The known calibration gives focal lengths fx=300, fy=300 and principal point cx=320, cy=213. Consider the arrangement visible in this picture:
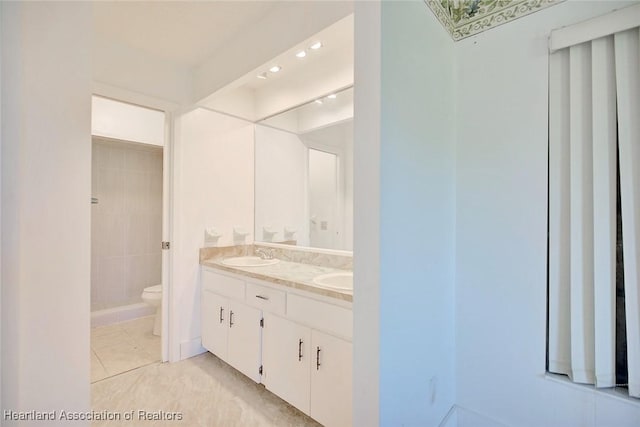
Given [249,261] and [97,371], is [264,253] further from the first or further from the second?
[97,371]

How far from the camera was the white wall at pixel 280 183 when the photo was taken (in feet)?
8.52

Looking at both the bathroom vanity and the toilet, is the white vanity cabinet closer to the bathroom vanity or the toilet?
the bathroom vanity

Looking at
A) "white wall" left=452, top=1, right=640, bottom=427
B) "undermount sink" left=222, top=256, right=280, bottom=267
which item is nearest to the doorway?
"undermount sink" left=222, top=256, right=280, bottom=267

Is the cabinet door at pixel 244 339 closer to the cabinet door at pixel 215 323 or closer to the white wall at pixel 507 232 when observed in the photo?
the cabinet door at pixel 215 323

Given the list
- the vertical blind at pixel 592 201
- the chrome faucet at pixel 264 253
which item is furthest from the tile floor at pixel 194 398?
the vertical blind at pixel 592 201

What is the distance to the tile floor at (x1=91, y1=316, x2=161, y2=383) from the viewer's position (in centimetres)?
234

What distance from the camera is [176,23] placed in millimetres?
1913

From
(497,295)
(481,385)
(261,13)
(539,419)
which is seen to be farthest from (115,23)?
(539,419)

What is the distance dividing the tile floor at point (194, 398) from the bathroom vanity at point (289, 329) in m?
0.12

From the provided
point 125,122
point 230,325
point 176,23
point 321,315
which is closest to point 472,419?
point 321,315

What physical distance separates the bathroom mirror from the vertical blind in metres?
1.19

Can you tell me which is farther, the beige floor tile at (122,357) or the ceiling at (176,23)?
the beige floor tile at (122,357)

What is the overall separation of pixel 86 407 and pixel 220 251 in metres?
1.89

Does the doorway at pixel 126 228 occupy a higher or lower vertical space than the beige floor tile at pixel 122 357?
higher
